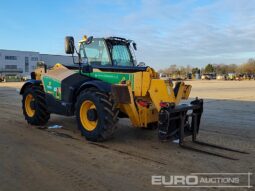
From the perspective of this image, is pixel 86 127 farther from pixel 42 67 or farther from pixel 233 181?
pixel 233 181

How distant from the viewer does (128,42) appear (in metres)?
9.69

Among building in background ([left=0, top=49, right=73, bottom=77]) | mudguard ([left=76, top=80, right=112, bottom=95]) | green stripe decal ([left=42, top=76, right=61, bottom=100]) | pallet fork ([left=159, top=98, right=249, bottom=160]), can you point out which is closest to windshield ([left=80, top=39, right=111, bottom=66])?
mudguard ([left=76, top=80, right=112, bottom=95])

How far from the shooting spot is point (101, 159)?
6582 mm

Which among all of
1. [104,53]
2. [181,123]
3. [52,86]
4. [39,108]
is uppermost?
[104,53]

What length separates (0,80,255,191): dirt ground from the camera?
17.5 feet

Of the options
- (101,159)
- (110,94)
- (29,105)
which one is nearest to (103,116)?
(110,94)

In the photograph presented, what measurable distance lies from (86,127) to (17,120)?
4.21 meters

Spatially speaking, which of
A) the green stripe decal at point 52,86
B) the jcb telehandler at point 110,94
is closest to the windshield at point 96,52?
the jcb telehandler at point 110,94

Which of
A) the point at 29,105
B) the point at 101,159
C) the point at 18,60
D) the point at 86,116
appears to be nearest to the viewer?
the point at 101,159

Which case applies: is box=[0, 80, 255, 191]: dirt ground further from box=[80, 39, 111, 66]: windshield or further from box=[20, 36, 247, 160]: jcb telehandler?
box=[80, 39, 111, 66]: windshield

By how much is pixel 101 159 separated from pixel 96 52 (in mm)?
3456

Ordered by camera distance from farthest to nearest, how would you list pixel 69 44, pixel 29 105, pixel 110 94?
pixel 29 105 < pixel 69 44 < pixel 110 94

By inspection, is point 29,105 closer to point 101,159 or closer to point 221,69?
point 101,159

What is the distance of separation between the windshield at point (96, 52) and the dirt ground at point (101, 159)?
1.94 metres
